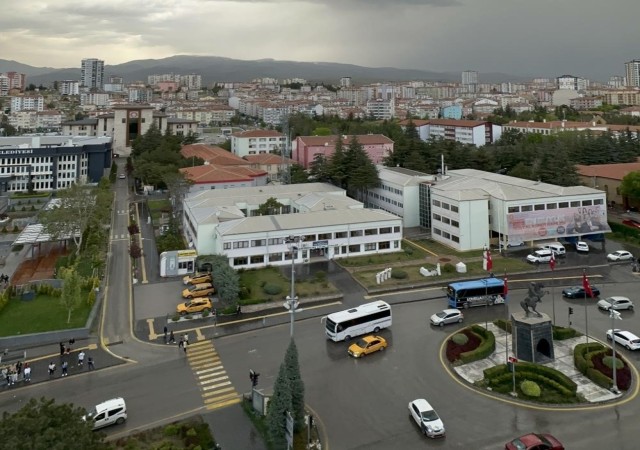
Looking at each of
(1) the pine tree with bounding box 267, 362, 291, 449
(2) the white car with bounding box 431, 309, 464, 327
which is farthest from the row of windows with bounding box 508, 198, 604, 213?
(1) the pine tree with bounding box 267, 362, 291, 449

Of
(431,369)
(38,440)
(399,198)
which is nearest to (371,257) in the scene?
(399,198)

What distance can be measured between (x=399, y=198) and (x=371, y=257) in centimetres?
1051

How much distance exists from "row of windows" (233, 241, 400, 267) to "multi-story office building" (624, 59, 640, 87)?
197m

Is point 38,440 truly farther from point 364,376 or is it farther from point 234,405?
point 364,376

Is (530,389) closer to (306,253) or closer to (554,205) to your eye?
(306,253)

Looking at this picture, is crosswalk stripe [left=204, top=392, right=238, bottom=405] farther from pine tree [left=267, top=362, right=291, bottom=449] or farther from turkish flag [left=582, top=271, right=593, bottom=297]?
turkish flag [left=582, top=271, right=593, bottom=297]

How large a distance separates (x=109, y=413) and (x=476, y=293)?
659 inches

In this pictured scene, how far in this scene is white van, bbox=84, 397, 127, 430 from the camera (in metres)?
14.2

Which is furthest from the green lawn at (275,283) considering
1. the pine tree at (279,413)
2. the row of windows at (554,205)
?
the row of windows at (554,205)

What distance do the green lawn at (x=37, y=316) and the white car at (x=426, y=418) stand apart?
15467 millimetres

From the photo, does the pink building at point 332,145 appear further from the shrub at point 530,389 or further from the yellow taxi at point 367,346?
the shrub at point 530,389

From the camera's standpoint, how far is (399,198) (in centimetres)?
4056

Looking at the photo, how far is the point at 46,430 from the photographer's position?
9523mm

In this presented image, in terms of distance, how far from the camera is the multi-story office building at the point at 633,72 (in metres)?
184
